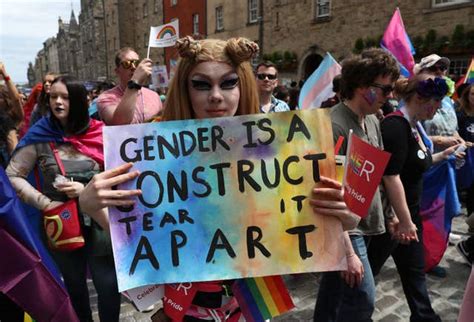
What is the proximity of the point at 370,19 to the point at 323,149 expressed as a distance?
14.5 meters

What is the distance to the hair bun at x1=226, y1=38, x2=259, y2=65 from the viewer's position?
1.41m

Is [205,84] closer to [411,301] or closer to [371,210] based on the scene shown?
[371,210]

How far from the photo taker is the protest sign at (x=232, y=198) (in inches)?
49.4

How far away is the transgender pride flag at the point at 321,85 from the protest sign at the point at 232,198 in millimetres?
3705

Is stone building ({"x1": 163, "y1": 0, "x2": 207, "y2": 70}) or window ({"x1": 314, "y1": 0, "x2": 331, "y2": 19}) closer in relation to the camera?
window ({"x1": 314, "y1": 0, "x2": 331, "y2": 19})

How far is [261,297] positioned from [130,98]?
5.82 feet

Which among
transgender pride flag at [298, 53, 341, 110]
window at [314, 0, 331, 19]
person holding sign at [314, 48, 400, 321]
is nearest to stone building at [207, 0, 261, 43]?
window at [314, 0, 331, 19]

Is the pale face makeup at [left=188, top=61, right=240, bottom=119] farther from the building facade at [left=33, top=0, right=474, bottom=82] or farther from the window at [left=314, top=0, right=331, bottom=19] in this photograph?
the window at [left=314, top=0, right=331, bottom=19]

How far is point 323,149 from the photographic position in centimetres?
127

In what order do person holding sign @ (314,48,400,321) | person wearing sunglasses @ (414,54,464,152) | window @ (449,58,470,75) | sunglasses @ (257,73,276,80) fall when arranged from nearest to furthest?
1. person holding sign @ (314,48,400,321)
2. person wearing sunglasses @ (414,54,464,152)
3. sunglasses @ (257,73,276,80)
4. window @ (449,58,470,75)

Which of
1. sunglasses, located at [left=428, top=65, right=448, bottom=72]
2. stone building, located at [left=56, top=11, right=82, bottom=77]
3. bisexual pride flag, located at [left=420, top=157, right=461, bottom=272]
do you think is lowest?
bisexual pride flag, located at [left=420, top=157, right=461, bottom=272]

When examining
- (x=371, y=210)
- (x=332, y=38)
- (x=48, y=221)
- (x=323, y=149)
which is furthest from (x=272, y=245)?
Result: (x=332, y=38)

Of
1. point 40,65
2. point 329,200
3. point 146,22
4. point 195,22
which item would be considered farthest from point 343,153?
point 40,65

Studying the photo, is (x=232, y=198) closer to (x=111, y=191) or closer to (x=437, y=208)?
(x=111, y=191)
